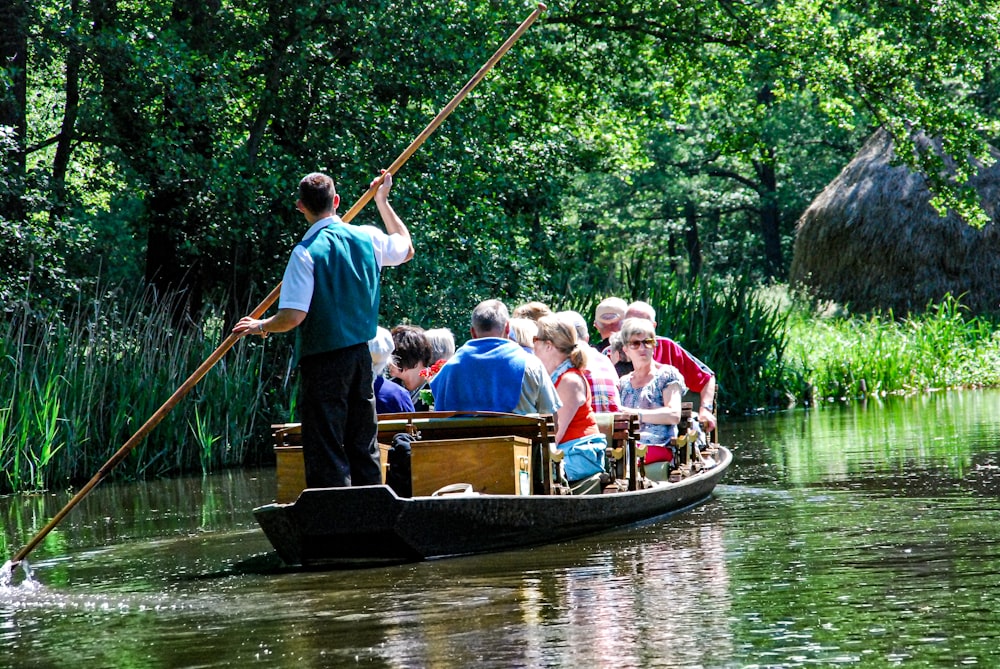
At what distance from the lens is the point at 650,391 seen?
9188mm

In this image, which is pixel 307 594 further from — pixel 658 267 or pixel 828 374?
pixel 658 267

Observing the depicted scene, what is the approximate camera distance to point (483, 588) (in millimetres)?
6137

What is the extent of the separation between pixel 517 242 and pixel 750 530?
28.0 feet

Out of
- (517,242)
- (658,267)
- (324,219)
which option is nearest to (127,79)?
(517,242)

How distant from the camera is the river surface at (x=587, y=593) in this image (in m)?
4.78

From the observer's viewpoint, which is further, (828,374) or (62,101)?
(828,374)

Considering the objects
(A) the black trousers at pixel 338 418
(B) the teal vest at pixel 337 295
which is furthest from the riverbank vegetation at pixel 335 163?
(B) the teal vest at pixel 337 295

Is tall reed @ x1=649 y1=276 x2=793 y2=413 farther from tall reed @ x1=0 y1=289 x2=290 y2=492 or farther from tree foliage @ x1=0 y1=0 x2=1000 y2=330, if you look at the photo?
tall reed @ x1=0 y1=289 x2=290 y2=492

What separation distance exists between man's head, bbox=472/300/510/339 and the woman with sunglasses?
55.1 inches

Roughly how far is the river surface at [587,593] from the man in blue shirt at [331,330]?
1.94 ft

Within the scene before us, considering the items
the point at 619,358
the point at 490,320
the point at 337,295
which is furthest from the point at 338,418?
the point at 619,358

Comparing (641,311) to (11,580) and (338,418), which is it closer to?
(338,418)

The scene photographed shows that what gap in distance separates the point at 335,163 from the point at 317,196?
8066mm

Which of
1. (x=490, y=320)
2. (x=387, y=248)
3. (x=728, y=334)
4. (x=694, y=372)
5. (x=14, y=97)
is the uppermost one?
(x=14, y=97)
